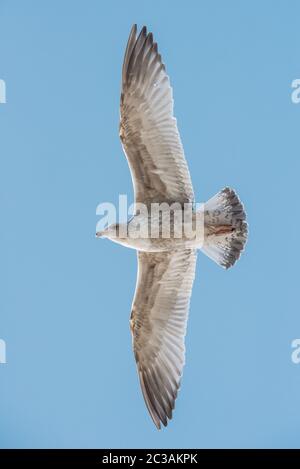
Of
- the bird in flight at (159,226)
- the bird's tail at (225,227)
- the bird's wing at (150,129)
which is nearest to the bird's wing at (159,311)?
the bird in flight at (159,226)

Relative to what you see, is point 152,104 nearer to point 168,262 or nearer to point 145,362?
point 168,262

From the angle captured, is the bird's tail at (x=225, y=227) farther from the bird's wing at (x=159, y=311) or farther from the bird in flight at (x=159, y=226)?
the bird's wing at (x=159, y=311)

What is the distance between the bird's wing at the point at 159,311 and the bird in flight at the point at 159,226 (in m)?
0.01

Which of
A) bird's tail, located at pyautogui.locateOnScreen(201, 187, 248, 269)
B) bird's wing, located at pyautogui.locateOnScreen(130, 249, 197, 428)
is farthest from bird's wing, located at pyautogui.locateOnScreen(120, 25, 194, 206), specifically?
bird's wing, located at pyautogui.locateOnScreen(130, 249, 197, 428)

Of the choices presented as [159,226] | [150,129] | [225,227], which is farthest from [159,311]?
[150,129]

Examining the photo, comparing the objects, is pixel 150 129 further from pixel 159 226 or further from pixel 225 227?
pixel 225 227

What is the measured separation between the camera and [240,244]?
1064cm

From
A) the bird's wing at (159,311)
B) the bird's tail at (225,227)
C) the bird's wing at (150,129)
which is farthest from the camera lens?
the bird's wing at (159,311)

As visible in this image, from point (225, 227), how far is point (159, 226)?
2.37 ft

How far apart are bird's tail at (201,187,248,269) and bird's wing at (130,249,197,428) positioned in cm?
39

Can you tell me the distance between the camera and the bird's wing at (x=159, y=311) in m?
10.9

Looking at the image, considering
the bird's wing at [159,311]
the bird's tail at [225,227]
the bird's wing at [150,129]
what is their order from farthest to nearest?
the bird's wing at [159,311] → the bird's tail at [225,227] → the bird's wing at [150,129]

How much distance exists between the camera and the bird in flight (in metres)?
10.5

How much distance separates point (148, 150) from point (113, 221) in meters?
0.92
